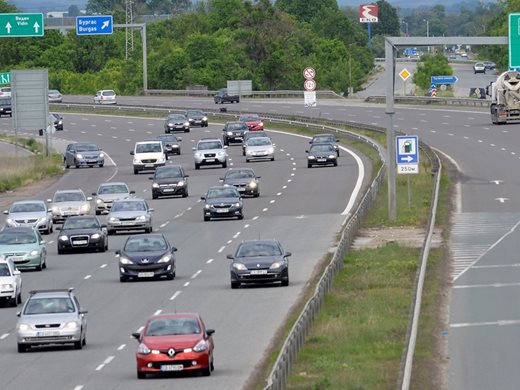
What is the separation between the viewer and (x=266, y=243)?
42.4 meters

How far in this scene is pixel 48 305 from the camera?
32500 mm

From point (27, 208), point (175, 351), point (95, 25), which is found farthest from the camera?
point (95, 25)

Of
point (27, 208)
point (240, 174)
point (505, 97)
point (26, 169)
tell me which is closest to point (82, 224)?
point (27, 208)

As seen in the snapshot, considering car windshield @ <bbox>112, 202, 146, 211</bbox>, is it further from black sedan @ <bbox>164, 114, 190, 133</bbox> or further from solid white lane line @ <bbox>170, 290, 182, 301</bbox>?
black sedan @ <bbox>164, 114, 190, 133</bbox>

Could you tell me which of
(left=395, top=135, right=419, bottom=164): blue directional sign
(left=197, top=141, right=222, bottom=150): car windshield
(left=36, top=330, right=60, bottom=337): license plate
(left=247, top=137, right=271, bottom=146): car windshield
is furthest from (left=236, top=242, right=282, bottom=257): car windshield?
(left=247, top=137, right=271, bottom=146): car windshield

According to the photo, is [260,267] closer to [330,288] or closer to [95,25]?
[330,288]

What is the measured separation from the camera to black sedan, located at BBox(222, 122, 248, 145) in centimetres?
10206

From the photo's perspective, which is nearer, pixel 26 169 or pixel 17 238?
pixel 17 238

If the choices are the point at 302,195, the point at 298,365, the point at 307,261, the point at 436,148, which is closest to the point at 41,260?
the point at 307,261

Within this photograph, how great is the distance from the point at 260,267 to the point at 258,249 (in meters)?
0.78

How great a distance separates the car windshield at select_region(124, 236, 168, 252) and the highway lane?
0.99 meters

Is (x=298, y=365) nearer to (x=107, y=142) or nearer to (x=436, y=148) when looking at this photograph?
(x=436, y=148)

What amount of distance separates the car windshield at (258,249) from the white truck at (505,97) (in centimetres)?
4915

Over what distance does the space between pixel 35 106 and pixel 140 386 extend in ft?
226
